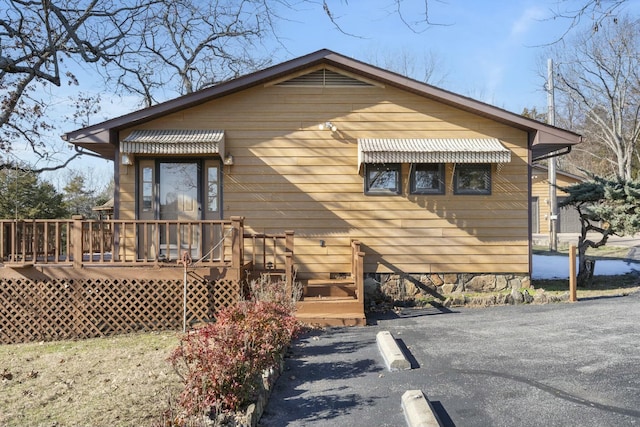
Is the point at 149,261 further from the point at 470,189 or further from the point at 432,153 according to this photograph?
the point at 470,189

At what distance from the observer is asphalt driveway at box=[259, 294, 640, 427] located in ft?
13.8

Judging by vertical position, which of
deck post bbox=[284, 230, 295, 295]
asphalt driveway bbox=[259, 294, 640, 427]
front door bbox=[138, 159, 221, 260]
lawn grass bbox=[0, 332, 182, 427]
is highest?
front door bbox=[138, 159, 221, 260]

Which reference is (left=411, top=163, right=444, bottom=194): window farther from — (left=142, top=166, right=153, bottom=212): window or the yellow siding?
(left=142, top=166, right=153, bottom=212): window

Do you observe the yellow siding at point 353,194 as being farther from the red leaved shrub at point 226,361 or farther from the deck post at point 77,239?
the red leaved shrub at point 226,361

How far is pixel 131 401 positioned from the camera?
4633 millimetres

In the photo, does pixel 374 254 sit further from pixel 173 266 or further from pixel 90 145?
pixel 90 145

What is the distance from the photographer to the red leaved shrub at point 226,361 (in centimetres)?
390

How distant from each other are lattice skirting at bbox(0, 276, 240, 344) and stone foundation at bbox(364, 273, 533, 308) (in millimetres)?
3198

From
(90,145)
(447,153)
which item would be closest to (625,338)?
(447,153)

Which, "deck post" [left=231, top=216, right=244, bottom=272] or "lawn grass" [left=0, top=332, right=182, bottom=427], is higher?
"deck post" [left=231, top=216, right=244, bottom=272]

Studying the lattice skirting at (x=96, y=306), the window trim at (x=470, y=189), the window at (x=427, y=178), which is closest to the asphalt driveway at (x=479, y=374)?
the lattice skirting at (x=96, y=306)

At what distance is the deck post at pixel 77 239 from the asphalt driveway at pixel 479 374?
404 cm

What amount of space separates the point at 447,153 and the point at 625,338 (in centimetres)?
420

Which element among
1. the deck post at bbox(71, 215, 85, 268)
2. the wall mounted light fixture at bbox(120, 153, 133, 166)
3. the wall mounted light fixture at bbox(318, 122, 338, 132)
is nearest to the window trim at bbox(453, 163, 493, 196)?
the wall mounted light fixture at bbox(318, 122, 338, 132)
